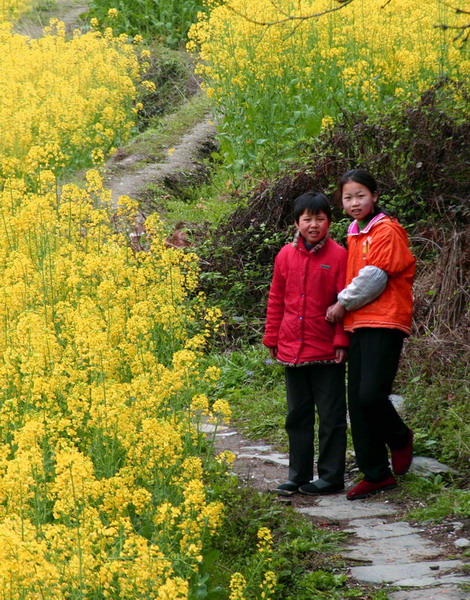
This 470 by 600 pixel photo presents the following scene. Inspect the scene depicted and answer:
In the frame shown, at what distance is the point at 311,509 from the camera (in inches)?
196

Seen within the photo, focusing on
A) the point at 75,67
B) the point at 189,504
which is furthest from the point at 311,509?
the point at 75,67

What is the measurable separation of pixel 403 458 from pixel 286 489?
696mm

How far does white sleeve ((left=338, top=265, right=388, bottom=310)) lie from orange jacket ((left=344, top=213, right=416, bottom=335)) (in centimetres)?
4

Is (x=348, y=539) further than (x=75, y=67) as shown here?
No

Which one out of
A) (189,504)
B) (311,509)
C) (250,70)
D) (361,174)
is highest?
(250,70)

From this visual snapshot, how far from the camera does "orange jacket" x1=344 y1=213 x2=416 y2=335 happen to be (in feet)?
15.9

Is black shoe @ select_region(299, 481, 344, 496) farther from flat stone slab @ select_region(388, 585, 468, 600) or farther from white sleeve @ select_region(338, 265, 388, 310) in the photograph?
flat stone slab @ select_region(388, 585, 468, 600)

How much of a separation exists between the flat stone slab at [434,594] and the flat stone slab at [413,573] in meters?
0.06

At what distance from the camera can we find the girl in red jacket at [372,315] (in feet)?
15.9

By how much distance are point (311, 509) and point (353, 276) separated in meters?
1.28

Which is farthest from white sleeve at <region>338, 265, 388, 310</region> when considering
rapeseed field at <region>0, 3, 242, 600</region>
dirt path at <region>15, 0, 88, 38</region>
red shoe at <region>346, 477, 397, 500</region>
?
dirt path at <region>15, 0, 88, 38</region>

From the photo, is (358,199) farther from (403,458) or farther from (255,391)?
(255,391)

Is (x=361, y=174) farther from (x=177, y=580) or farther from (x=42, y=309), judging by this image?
(x=177, y=580)

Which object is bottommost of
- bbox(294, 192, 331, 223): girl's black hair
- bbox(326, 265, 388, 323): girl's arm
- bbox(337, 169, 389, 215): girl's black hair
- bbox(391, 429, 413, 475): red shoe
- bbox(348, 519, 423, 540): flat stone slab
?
bbox(348, 519, 423, 540): flat stone slab
